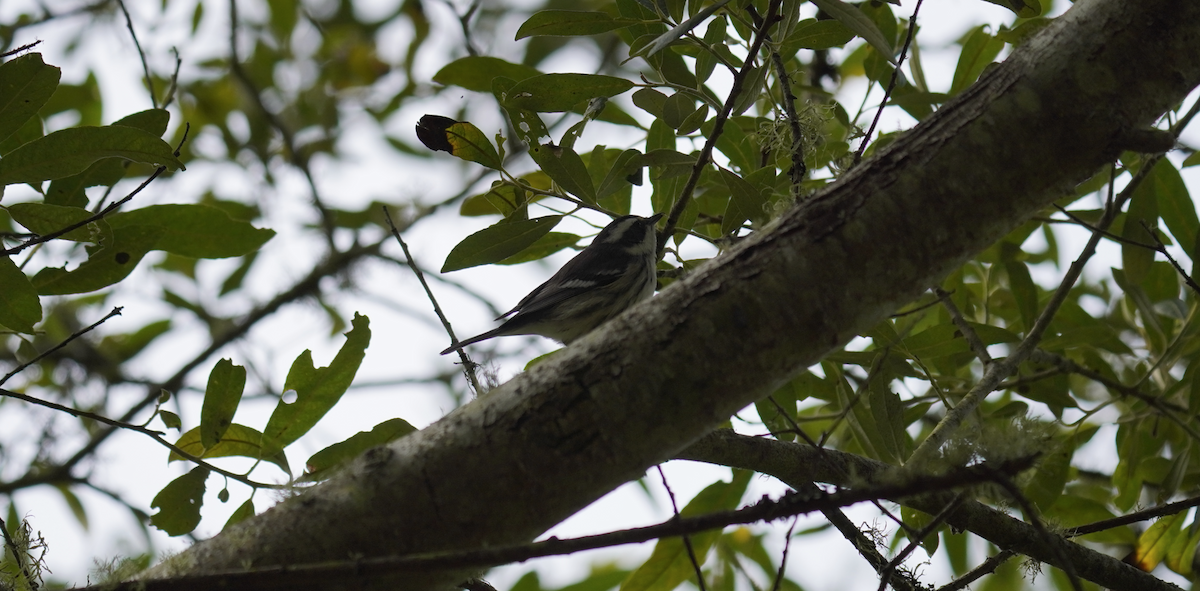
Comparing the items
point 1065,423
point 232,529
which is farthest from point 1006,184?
point 1065,423

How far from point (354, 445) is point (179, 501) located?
2.00 ft

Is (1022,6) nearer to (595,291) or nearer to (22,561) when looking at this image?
(595,291)

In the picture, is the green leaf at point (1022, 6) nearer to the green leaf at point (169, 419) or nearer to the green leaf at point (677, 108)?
the green leaf at point (677, 108)

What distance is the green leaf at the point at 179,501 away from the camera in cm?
266

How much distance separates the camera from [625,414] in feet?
5.40

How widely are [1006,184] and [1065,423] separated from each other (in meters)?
2.07

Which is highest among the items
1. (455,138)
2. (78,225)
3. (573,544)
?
(78,225)

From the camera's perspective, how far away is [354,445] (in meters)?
2.55

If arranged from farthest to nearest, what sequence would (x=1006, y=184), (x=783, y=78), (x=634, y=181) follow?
1. (x=634, y=181)
2. (x=783, y=78)
3. (x=1006, y=184)

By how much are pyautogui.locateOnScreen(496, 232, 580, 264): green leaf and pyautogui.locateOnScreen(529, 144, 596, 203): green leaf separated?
42cm

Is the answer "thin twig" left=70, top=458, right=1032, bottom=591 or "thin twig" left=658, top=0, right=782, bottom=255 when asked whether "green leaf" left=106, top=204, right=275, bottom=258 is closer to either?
"thin twig" left=658, top=0, right=782, bottom=255

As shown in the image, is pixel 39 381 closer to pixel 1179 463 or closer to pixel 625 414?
pixel 625 414

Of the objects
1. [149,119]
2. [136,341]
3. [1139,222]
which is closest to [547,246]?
[149,119]

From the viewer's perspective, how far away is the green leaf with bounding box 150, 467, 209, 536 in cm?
266
